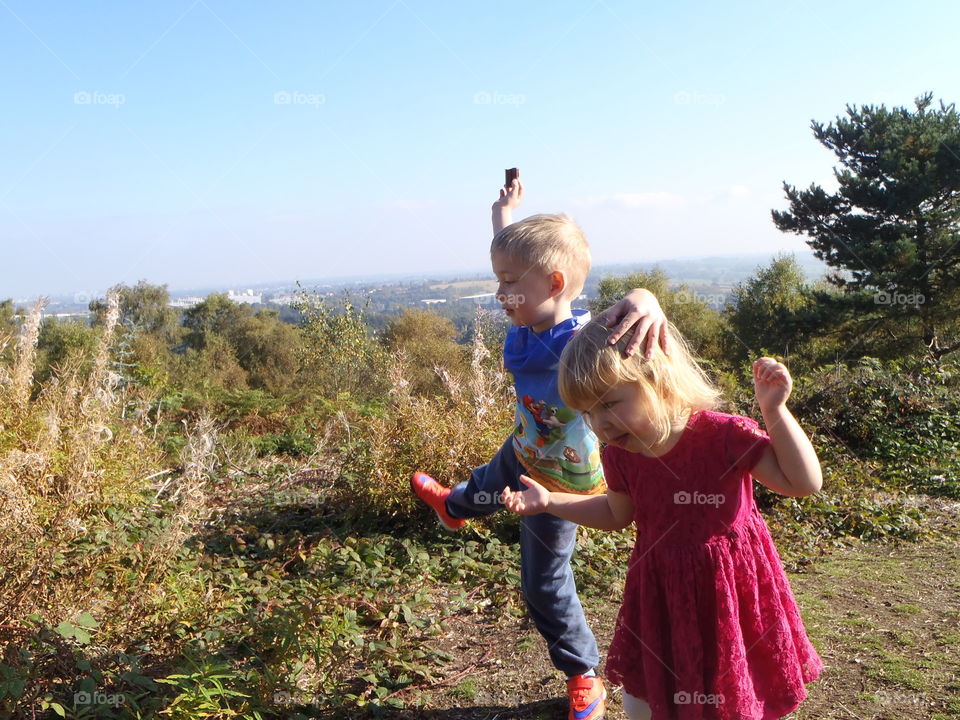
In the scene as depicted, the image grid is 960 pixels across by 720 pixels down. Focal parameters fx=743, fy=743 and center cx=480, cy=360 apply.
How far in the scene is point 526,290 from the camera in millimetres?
2322

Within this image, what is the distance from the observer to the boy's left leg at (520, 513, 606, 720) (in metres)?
2.33

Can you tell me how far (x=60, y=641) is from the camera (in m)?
2.27

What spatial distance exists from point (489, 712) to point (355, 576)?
1.18 meters

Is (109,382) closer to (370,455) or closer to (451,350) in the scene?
(370,455)

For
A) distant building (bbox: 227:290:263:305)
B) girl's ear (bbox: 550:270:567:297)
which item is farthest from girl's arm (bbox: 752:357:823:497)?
distant building (bbox: 227:290:263:305)

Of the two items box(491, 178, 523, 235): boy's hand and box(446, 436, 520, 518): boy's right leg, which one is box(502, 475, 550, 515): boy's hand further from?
box(491, 178, 523, 235): boy's hand

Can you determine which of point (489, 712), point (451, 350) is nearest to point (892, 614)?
point (489, 712)

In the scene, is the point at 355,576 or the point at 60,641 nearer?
the point at 60,641

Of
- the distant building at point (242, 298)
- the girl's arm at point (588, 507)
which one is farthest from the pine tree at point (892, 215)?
the distant building at point (242, 298)

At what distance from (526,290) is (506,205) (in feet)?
2.15

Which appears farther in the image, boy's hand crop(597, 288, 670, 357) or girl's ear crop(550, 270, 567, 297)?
girl's ear crop(550, 270, 567, 297)

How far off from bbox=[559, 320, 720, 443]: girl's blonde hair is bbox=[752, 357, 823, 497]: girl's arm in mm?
171

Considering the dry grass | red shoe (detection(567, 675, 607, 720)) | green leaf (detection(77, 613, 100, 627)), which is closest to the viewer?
red shoe (detection(567, 675, 607, 720))

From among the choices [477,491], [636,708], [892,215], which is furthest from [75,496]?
[892,215]
